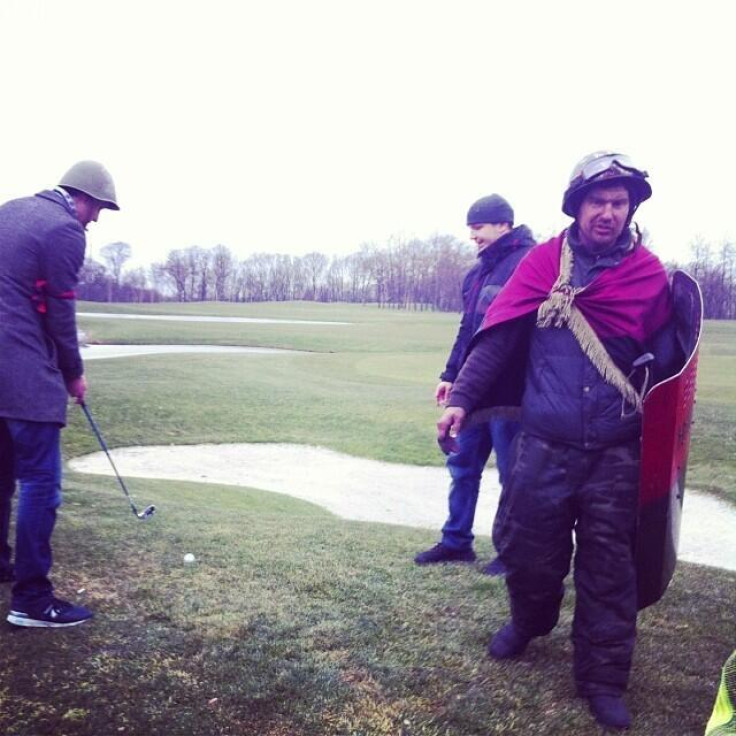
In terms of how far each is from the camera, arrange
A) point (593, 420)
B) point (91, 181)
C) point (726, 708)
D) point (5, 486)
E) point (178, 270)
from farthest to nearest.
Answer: point (178, 270), point (5, 486), point (91, 181), point (593, 420), point (726, 708)

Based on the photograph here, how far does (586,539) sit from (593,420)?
23.2 inches

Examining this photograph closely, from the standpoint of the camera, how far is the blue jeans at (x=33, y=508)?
391cm

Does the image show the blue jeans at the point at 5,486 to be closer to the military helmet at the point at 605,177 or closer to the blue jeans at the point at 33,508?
the blue jeans at the point at 33,508

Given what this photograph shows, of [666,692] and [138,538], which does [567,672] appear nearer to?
[666,692]

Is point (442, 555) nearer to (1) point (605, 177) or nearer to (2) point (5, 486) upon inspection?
(2) point (5, 486)

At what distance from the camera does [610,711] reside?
11.0 feet

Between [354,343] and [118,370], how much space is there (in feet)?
49.0

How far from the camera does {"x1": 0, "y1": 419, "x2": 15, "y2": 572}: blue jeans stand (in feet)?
14.0

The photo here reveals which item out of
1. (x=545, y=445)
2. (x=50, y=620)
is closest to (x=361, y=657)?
(x=545, y=445)

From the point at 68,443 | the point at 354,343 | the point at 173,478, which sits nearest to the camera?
the point at 173,478

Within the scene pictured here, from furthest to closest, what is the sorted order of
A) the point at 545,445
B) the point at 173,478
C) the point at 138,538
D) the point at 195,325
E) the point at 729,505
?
the point at 195,325, the point at 173,478, the point at 729,505, the point at 138,538, the point at 545,445

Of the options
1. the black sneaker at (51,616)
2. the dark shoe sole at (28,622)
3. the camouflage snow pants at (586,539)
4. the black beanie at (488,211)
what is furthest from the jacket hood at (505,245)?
the dark shoe sole at (28,622)

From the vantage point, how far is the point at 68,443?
1263cm

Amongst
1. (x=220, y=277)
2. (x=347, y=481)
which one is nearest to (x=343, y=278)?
(x=220, y=277)
